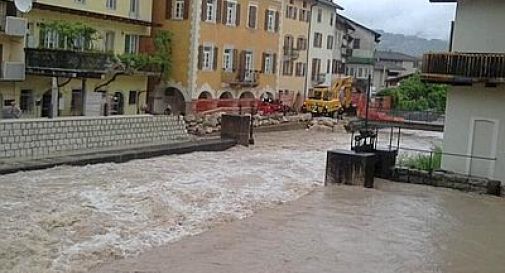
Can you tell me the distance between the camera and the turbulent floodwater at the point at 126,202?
12742 millimetres

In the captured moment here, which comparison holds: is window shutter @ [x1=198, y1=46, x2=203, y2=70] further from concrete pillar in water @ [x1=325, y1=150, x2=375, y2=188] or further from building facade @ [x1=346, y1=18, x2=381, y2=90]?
building facade @ [x1=346, y1=18, x2=381, y2=90]

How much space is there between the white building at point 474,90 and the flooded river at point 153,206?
5.44 feet

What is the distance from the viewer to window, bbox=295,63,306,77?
171 feet

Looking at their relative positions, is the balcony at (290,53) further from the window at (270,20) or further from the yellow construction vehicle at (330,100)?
the window at (270,20)

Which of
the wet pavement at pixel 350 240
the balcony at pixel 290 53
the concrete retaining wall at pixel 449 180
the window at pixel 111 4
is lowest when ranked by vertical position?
the wet pavement at pixel 350 240

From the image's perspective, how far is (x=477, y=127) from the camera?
70.8 feet

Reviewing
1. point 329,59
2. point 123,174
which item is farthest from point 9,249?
point 329,59

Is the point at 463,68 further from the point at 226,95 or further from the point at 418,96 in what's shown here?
the point at 418,96

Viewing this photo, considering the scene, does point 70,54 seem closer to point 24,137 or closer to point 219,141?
point 219,141

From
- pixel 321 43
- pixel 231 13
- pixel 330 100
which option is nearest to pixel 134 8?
pixel 231 13

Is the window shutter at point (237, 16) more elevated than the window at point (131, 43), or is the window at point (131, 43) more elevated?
the window shutter at point (237, 16)

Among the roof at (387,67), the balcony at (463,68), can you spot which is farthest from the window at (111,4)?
the roof at (387,67)

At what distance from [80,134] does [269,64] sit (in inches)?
994

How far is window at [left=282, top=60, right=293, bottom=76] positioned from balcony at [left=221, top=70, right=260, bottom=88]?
4.72 meters
